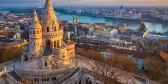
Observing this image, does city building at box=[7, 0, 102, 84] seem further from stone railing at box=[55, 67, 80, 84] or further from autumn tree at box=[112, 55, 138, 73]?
autumn tree at box=[112, 55, 138, 73]

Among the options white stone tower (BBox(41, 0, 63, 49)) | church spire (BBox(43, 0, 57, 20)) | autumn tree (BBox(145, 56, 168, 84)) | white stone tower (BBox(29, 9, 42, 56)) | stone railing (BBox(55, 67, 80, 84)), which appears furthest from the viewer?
church spire (BBox(43, 0, 57, 20))

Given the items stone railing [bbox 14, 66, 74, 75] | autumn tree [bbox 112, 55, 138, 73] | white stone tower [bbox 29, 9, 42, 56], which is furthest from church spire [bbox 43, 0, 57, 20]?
autumn tree [bbox 112, 55, 138, 73]

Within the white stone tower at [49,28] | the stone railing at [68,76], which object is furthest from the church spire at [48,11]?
the stone railing at [68,76]

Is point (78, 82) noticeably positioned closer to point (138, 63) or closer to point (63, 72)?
point (63, 72)

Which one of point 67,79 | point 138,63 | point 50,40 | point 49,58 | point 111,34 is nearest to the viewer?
point 67,79

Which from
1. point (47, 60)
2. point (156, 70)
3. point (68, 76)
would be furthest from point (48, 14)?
point (156, 70)

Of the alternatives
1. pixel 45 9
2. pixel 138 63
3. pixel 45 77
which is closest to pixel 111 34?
pixel 138 63

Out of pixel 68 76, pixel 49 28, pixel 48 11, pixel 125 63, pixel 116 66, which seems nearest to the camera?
pixel 68 76

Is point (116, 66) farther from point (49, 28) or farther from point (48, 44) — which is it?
point (49, 28)
